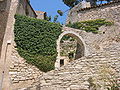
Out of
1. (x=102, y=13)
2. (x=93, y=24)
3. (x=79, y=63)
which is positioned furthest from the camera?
(x=102, y=13)

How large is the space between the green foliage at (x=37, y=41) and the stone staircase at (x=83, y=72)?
4.44 metres

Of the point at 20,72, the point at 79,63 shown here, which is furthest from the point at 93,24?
the point at 79,63

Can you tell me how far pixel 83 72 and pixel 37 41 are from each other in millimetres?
5836

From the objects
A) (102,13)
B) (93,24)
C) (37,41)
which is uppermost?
(102,13)

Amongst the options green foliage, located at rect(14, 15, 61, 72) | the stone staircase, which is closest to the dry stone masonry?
the stone staircase

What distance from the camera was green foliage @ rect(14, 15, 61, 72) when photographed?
9.38 meters

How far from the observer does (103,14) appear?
1547 centimetres

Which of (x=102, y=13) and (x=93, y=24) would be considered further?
(x=102, y=13)

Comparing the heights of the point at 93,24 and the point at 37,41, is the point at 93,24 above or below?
above

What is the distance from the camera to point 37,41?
10078 millimetres

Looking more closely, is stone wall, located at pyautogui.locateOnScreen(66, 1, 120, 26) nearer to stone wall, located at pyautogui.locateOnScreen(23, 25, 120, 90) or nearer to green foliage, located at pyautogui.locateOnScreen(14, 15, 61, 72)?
green foliage, located at pyautogui.locateOnScreen(14, 15, 61, 72)

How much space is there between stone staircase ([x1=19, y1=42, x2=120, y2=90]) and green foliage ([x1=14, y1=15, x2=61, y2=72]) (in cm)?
444

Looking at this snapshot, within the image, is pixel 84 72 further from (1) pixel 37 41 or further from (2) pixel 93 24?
(2) pixel 93 24

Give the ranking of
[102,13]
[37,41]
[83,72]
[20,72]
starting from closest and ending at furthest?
[83,72] < [20,72] < [37,41] < [102,13]
